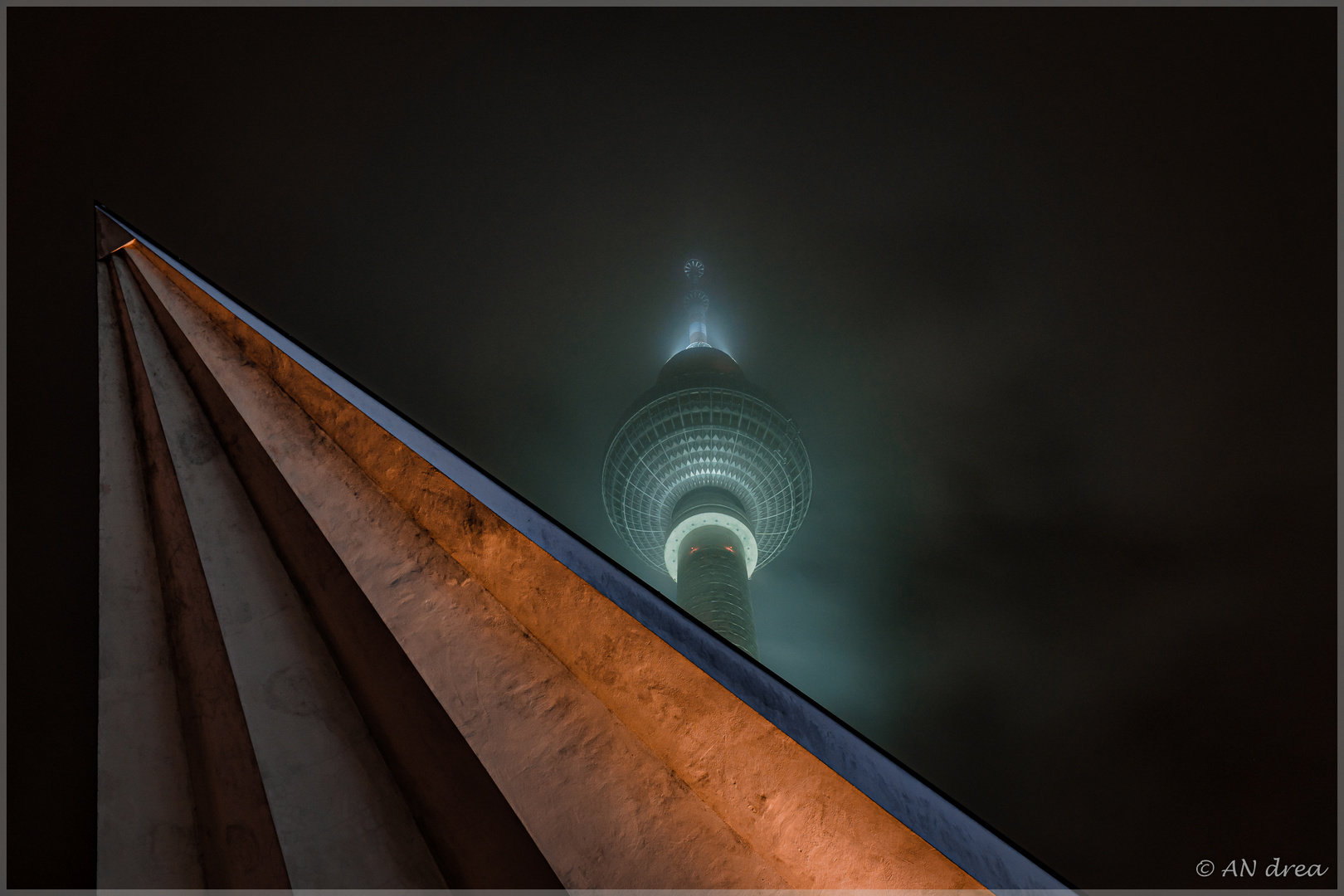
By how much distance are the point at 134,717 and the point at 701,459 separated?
2155cm

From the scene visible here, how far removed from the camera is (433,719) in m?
2.17

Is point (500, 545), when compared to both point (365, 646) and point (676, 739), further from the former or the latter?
point (676, 739)

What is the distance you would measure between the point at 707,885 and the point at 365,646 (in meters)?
1.74

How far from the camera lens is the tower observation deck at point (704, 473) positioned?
2275 centimetres

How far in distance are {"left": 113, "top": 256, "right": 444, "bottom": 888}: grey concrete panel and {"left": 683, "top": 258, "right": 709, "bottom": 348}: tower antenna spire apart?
91.9ft

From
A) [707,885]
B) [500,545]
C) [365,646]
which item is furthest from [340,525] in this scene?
[707,885]

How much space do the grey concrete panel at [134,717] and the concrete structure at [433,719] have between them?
1 cm

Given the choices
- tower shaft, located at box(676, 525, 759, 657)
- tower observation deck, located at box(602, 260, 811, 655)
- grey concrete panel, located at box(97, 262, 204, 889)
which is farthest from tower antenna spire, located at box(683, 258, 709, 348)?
grey concrete panel, located at box(97, 262, 204, 889)

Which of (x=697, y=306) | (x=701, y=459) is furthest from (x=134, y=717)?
(x=697, y=306)

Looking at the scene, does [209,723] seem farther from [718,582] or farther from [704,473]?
[704,473]

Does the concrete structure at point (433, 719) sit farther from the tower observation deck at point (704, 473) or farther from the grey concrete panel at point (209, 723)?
the tower observation deck at point (704, 473)

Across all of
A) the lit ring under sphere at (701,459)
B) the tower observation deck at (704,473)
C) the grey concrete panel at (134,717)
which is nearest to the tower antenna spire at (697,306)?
the tower observation deck at (704,473)

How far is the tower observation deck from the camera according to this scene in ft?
74.6

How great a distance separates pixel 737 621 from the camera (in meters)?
18.0
